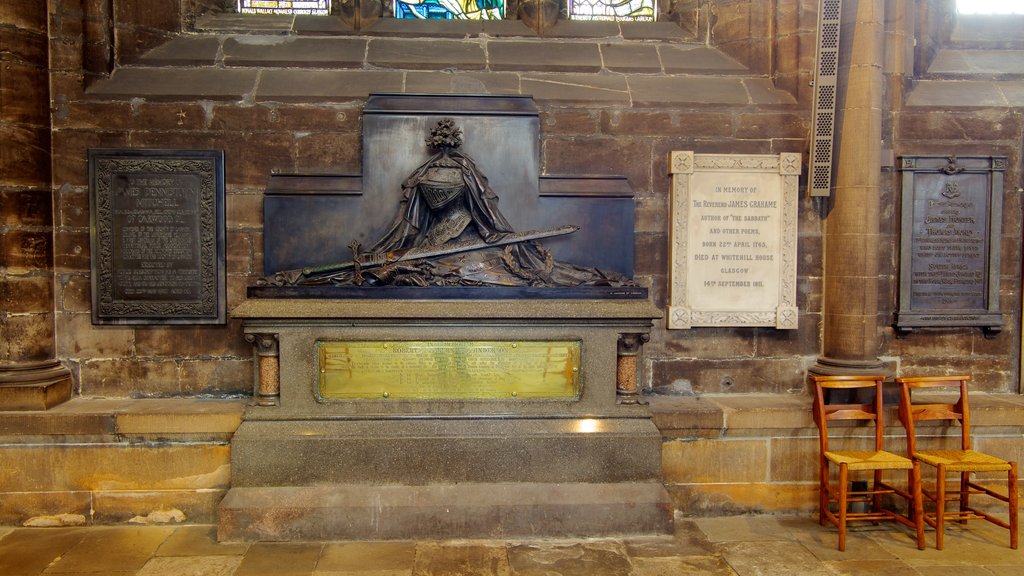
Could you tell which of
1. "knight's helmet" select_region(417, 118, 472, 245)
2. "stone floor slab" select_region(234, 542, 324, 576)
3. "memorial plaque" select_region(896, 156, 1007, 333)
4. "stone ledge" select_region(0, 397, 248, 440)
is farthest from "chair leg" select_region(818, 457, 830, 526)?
"stone ledge" select_region(0, 397, 248, 440)

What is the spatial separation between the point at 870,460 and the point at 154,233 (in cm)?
495

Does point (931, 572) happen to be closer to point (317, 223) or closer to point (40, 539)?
point (317, 223)

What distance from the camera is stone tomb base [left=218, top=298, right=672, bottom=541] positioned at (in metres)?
4.14

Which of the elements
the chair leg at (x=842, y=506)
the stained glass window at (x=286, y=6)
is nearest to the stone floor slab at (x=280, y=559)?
the chair leg at (x=842, y=506)

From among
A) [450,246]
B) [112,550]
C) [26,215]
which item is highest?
[26,215]

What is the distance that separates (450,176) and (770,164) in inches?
94.2

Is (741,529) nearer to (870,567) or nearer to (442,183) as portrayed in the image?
(870,567)

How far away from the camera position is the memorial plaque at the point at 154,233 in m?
4.93

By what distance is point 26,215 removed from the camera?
4746mm

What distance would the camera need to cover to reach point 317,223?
498cm

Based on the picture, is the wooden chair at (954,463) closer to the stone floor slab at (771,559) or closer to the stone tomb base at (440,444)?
the stone floor slab at (771,559)

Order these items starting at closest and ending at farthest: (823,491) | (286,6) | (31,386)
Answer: (823,491), (31,386), (286,6)

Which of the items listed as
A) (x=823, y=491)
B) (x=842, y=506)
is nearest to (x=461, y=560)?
(x=842, y=506)

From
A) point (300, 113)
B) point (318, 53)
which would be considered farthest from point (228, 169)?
point (318, 53)
